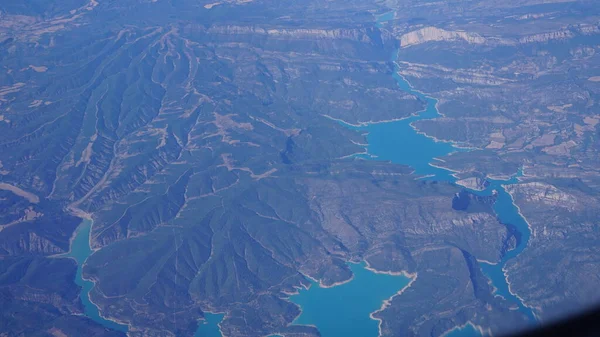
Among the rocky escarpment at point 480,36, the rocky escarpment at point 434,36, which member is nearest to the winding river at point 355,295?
the rocky escarpment at point 480,36

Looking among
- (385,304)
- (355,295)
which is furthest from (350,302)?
(385,304)

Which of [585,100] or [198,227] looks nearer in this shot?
[198,227]

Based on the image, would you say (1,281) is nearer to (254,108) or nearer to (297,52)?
(254,108)

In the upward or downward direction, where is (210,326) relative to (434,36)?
downward

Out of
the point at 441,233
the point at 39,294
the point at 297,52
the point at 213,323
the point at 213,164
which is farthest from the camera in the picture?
the point at 297,52

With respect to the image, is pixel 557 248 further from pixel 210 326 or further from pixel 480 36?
pixel 480 36

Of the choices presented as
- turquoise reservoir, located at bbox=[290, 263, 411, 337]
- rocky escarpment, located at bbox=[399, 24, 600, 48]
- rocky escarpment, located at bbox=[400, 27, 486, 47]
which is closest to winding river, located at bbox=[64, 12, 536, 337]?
turquoise reservoir, located at bbox=[290, 263, 411, 337]

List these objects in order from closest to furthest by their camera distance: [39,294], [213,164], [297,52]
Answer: [39,294] → [213,164] → [297,52]

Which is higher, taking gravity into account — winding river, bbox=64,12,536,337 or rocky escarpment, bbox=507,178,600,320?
rocky escarpment, bbox=507,178,600,320

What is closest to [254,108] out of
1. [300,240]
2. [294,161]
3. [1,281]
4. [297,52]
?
[294,161]

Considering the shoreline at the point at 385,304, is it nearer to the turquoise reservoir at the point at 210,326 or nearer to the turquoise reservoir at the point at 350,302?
the turquoise reservoir at the point at 350,302

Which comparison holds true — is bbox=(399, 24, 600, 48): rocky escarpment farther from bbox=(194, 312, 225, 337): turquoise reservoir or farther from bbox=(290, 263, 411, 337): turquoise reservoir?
bbox=(194, 312, 225, 337): turquoise reservoir
